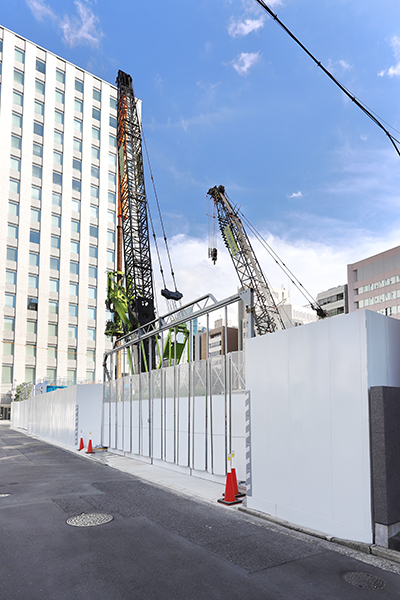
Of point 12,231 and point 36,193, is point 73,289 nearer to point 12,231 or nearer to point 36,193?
point 12,231

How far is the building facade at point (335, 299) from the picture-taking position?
111875mm

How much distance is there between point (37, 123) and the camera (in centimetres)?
6806

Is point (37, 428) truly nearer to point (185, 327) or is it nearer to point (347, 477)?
point (185, 327)

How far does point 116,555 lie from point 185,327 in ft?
48.7

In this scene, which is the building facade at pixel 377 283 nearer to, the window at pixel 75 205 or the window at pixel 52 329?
the window at pixel 75 205

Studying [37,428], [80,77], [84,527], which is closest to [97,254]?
[80,77]

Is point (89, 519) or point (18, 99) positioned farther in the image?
point (18, 99)

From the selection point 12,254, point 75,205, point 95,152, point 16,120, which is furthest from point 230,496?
point 95,152

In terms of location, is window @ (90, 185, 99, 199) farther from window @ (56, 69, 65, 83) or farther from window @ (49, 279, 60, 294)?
window @ (56, 69, 65, 83)

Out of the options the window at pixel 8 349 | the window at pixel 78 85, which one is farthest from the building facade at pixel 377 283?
the window at pixel 8 349

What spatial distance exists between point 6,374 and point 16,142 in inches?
1263

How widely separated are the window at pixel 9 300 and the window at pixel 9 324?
1.70 metres

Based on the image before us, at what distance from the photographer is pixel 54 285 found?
2603 inches

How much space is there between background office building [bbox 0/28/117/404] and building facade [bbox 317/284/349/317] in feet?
204
